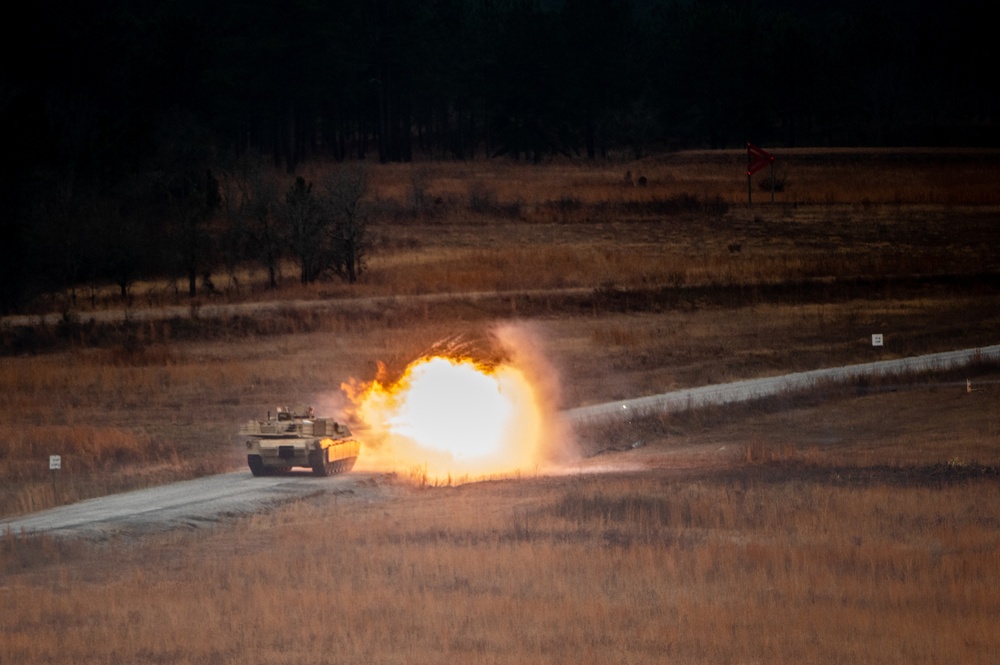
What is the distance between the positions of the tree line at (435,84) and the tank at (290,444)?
1514 inches

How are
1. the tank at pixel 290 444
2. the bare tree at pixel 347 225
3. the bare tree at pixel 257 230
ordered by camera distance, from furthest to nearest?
1. the bare tree at pixel 257 230
2. the bare tree at pixel 347 225
3. the tank at pixel 290 444

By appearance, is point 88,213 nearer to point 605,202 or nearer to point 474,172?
point 605,202

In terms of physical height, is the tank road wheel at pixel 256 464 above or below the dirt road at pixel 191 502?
above

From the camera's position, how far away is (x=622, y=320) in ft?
193

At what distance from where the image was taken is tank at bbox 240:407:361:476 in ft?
101

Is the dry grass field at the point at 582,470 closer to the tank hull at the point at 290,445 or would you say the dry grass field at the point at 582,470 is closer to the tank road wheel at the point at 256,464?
the tank hull at the point at 290,445

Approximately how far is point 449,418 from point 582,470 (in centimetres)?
546

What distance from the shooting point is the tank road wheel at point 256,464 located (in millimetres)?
30844

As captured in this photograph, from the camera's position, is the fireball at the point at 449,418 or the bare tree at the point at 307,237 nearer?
the fireball at the point at 449,418

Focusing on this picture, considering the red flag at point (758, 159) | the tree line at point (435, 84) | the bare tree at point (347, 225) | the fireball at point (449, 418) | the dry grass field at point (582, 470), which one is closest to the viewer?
the dry grass field at point (582, 470)

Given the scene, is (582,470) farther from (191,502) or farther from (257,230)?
(257,230)

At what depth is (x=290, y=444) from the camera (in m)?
30.7

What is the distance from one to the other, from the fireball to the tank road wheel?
3793mm

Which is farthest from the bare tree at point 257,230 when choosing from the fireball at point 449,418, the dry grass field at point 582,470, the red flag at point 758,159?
the red flag at point 758,159
